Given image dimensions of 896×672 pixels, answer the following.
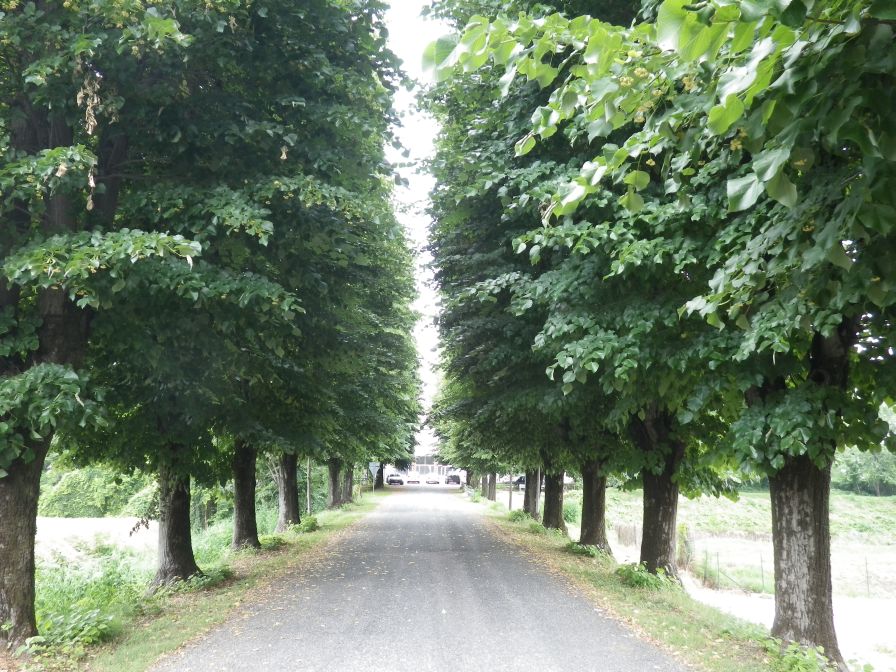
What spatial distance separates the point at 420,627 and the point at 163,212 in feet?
18.9

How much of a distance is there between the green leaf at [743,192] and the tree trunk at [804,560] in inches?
212

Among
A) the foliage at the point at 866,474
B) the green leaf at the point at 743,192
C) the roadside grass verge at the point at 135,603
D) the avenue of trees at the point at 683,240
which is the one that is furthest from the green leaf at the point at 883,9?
the foliage at the point at 866,474

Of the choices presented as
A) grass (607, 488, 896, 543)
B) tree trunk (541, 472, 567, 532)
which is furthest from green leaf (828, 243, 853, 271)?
grass (607, 488, 896, 543)

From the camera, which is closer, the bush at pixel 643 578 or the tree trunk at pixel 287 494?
the bush at pixel 643 578

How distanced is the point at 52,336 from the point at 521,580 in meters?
8.05

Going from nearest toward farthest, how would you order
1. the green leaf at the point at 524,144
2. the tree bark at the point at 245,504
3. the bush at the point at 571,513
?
the green leaf at the point at 524,144, the tree bark at the point at 245,504, the bush at the point at 571,513

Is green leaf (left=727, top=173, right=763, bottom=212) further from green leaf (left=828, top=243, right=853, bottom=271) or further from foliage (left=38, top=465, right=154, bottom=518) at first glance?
foliage (left=38, top=465, right=154, bottom=518)

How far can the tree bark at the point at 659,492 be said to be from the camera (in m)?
10.7

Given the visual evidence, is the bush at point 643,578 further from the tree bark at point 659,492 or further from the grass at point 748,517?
the grass at point 748,517

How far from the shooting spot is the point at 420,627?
7.69 m

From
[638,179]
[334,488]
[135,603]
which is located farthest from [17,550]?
[334,488]

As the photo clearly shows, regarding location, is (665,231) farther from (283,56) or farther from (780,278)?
(283,56)

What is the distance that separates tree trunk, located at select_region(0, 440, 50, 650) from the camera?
636 cm

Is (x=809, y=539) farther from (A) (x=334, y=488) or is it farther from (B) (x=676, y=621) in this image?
(A) (x=334, y=488)
